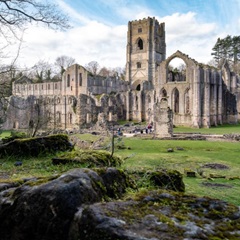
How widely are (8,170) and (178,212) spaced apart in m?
6.02

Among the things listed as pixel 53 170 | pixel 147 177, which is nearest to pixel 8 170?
pixel 53 170

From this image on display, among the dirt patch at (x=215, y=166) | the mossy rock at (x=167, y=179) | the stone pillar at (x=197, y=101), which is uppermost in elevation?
the stone pillar at (x=197, y=101)

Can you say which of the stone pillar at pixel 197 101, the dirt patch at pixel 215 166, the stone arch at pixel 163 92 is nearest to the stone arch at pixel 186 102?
the stone pillar at pixel 197 101

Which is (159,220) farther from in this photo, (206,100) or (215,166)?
(206,100)

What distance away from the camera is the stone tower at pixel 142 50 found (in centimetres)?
6931

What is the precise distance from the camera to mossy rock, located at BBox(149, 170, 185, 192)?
5832 millimetres

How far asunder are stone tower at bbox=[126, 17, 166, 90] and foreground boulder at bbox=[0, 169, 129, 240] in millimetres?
65891

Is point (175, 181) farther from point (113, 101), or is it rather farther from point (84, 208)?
point (113, 101)

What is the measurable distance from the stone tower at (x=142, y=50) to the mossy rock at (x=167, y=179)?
6321 cm

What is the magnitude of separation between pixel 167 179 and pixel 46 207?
330 centimetres

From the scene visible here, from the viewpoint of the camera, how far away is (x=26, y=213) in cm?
325

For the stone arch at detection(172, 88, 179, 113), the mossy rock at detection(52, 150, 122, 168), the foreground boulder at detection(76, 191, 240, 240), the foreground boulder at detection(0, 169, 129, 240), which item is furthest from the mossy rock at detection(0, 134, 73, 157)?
the stone arch at detection(172, 88, 179, 113)

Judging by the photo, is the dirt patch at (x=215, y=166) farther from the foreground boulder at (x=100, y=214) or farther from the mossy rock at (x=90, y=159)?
the foreground boulder at (x=100, y=214)

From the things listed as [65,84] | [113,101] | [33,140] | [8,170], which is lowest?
[8,170]
